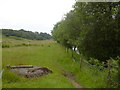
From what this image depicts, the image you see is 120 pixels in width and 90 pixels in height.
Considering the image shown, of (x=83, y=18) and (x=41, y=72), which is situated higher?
(x=83, y=18)

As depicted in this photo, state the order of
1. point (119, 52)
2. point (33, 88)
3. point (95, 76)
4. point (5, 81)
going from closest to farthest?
point (33, 88)
point (5, 81)
point (95, 76)
point (119, 52)

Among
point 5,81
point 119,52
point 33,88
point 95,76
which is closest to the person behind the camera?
point 33,88

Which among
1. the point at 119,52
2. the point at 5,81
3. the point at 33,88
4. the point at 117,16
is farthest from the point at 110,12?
the point at 5,81

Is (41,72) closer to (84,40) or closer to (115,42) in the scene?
(84,40)

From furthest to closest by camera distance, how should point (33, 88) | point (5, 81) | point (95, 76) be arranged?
1. point (95, 76)
2. point (5, 81)
3. point (33, 88)

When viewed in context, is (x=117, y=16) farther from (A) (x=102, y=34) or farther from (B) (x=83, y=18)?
(B) (x=83, y=18)

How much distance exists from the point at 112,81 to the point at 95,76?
1899 millimetres

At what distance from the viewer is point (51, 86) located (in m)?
8.32

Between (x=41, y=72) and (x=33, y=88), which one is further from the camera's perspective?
(x=41, y=72)

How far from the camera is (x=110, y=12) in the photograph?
385 inches

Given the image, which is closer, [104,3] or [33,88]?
[33,88]

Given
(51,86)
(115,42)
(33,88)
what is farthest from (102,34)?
(33,88)

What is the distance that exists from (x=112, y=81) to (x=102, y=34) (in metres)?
3.89

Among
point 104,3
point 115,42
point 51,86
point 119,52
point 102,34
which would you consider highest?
Answer: point 104,3
